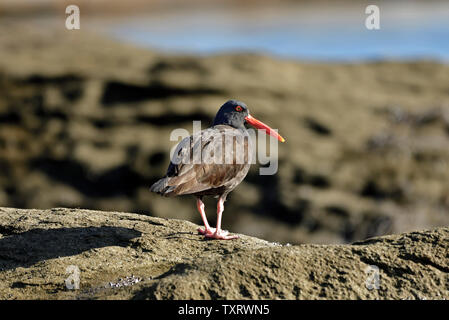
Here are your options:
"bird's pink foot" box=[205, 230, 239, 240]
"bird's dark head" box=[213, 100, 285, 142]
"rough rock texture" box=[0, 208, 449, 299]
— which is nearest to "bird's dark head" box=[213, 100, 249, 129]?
"bird's dark head" box=[213, 100, 285, 142]

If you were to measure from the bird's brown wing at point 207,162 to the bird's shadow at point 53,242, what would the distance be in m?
0.93

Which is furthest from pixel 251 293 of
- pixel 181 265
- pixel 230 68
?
pixel 230 68

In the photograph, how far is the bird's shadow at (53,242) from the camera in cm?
691

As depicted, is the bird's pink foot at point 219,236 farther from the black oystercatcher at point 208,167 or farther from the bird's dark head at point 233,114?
the bird's dark head at point 233,114

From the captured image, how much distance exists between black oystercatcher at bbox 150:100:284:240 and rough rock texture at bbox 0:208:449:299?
0.59 metres

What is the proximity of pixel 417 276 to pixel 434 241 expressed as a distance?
0.63 meters

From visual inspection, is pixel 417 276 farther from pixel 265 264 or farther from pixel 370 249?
pixel 265 264

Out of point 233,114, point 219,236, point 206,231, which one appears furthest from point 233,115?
point 219,236

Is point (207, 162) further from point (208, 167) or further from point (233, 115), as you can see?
point (233, 115)

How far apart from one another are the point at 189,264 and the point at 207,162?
6.34 feet

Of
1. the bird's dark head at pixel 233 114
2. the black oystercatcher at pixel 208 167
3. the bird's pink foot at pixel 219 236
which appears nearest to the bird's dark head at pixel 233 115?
the bird's dark head at pixel 233 114

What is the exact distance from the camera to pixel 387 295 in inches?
215

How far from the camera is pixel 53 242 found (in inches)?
281

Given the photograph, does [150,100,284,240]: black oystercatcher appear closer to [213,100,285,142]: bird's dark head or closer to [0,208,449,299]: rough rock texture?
[213,100,285,142]: bird's dark head
